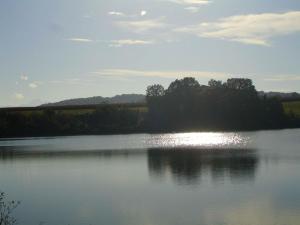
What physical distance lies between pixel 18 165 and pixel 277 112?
209 ft

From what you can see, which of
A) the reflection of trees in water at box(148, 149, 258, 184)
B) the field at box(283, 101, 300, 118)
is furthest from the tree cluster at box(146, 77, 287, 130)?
the reflection of trees in water at box(148, 149, 258, 184)

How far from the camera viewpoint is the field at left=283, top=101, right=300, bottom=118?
4432 inches

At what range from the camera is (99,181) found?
3944 cm

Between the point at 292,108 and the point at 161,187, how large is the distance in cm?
9044

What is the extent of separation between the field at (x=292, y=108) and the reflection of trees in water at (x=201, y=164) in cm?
5502

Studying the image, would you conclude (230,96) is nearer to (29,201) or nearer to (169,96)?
(169,96)

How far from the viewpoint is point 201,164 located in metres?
46.6

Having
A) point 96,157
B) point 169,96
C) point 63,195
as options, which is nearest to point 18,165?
point 96,157

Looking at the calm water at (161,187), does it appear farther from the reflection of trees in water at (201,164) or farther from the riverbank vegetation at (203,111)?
the riverbank vegetation at (203,111)

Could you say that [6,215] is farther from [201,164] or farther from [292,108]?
[292,108]

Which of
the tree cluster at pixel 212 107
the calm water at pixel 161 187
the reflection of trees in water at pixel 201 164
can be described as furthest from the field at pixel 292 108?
the reflection of trees in water at pixel 201 164

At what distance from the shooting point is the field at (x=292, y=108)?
4432 inches

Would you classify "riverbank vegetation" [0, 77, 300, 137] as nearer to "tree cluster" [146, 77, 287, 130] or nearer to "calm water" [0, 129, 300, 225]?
"tree cluster" [146, 77, 287, 130]

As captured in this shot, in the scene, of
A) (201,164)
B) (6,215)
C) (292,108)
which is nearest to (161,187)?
(201,164)
